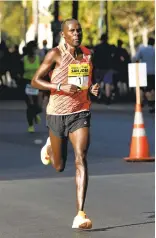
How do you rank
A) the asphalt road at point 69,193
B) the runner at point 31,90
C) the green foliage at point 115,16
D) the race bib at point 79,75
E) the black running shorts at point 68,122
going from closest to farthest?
the asphalt road at point 69,193, the race bib at point 79,75, the black running shorts at point 68,122, the runner at point 31,90, the green foliage at point 115,16

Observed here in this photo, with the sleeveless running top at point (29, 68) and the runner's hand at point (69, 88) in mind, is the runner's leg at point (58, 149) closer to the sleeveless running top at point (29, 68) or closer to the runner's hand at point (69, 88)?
the runner's hand at point (69, 88)

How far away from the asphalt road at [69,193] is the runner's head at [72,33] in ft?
5.20

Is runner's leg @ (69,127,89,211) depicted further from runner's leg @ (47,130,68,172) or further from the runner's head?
the runner's head

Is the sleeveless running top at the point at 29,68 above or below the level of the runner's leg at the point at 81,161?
below

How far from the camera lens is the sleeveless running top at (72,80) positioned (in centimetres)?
971

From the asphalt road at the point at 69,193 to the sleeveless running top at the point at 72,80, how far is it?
3.31ft

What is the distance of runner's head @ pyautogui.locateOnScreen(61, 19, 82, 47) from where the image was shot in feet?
31.9

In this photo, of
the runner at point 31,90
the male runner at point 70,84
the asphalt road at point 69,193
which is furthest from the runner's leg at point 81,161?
the runner at point 31,90

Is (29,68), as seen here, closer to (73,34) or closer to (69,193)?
→ (69,193)

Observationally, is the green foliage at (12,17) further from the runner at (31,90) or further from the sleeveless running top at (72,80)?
the sleeveless running top at (72,80)

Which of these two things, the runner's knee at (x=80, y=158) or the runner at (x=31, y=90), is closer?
the runner's knee at (x=80, y=158)

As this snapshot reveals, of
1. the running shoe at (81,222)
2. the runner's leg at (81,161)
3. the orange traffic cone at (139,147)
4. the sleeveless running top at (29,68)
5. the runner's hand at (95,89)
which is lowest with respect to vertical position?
the orange traffic cone at (139,147)

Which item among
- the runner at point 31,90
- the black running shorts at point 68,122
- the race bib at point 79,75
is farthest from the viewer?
the runner at point 31,90

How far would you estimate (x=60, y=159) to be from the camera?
10.0 m
